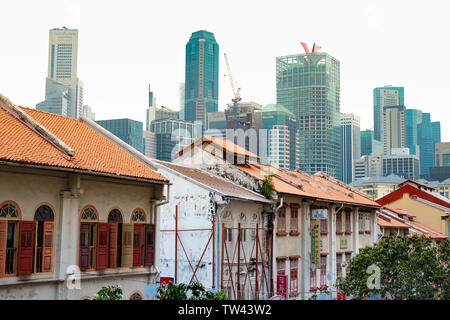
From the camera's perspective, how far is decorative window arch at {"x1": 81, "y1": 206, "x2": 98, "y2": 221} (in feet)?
73.8

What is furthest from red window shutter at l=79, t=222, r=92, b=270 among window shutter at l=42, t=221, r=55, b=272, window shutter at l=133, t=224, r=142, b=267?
window shutter at l=133, t=224, r=142, b=267

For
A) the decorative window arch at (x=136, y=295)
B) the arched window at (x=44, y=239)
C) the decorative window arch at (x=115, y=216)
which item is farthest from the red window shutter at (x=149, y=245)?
the arched window at (x=44, y=239)

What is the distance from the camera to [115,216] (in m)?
24.1

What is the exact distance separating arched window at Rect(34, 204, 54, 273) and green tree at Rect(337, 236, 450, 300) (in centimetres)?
1614

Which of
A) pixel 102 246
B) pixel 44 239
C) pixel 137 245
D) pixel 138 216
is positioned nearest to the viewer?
pixel 44 239

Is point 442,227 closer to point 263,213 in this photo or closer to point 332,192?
point 332,192

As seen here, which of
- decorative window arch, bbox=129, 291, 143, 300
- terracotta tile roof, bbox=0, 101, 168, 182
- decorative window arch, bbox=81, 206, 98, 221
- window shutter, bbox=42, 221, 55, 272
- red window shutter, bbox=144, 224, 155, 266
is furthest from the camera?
red window shutter, bbox=144, 224, 155, 266

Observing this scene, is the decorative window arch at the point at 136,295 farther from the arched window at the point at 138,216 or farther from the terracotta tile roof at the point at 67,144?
the terracotta tile roof at the point at 67,144

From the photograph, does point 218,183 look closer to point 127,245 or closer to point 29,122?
point 127,245

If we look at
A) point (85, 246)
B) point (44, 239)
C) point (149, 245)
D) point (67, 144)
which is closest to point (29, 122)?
point (67, 144)

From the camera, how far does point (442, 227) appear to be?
67.3 m

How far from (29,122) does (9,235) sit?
4.87m

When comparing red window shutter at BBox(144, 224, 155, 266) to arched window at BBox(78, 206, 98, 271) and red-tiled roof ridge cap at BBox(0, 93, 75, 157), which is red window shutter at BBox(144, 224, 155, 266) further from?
red-tiled roof ridge cap at BBox(0, 93, 75, 157)
